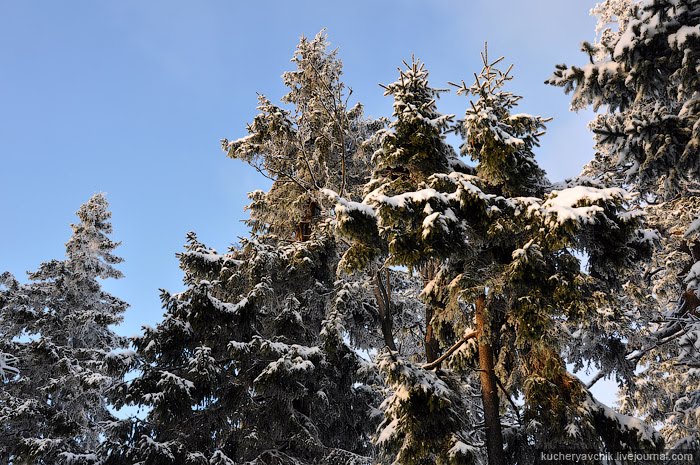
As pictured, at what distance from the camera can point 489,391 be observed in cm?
830

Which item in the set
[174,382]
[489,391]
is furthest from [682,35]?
[174,382]

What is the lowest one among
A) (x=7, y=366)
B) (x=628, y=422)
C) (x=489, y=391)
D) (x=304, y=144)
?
(x=628, y=422)

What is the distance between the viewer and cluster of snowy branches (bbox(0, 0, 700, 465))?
7824 millimetres

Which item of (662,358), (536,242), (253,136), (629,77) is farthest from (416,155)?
(662,358)

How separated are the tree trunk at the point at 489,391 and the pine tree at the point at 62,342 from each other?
12031 mm

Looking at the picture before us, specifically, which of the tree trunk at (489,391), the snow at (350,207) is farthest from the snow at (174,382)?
the tree trunk at (489,391)

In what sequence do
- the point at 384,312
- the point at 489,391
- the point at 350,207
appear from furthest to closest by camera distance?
the point at 384,312
the point at 350,207
the point at 489,391

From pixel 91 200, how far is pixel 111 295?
4.55 m

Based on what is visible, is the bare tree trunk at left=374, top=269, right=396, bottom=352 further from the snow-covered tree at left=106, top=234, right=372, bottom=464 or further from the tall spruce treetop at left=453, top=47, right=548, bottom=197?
the tall spruce treetop at left=453, top=47, right=548, bottom=197

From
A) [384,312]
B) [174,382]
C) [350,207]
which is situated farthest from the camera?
[384,312]

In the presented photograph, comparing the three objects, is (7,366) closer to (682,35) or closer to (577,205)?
(577,205)

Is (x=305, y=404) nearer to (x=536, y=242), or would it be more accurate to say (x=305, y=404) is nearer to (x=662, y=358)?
(x=536, y=242)

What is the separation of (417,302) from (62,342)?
14492mm

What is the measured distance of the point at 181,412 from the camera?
11336 millimetres
